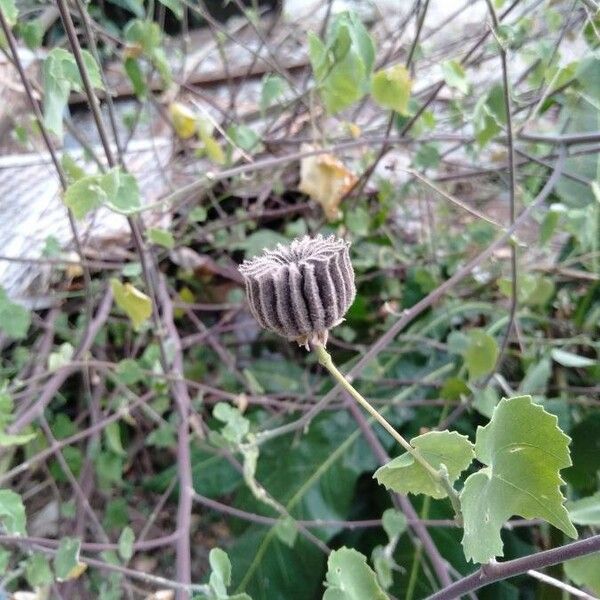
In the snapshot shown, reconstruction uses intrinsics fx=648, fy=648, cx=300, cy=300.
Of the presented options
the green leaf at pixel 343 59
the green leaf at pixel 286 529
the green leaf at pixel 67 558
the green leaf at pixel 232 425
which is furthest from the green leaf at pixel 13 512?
the green leaf at pixel 343 59

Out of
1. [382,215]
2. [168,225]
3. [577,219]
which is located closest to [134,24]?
[168,225]

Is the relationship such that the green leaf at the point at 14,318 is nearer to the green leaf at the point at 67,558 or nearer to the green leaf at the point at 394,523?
the green leaf at the point at 67,558

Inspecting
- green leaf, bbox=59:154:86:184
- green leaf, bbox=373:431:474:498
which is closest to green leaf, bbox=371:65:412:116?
green leaf, bbox=59:154:86:184

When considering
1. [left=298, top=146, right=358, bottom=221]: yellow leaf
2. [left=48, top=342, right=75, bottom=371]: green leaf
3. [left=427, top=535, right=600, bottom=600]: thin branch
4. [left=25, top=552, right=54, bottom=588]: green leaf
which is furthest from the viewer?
[left=298, top=146, right=358, bottom=221]: yellow leaf

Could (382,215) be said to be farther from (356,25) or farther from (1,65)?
(1,65)

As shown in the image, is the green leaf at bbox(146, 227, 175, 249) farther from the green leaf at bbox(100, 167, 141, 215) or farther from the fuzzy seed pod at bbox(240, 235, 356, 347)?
the fuzzy seed pod at bbox(240, 235, 356, 347)

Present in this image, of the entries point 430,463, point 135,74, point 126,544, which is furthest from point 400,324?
point 135,74

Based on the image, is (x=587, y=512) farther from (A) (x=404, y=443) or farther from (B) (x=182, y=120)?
(B) (x=182, y=120)
